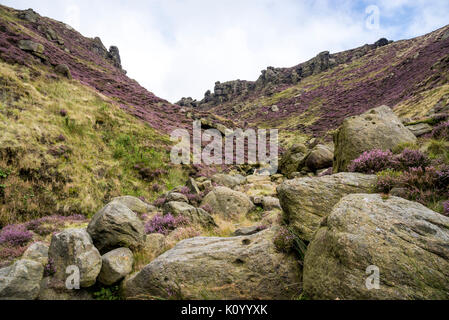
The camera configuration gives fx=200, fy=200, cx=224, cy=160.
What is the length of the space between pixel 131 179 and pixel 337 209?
16287 mm

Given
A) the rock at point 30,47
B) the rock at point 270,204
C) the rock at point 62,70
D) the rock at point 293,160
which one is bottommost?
the rock at point 270,204

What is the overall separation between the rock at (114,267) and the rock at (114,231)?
521 millimetres

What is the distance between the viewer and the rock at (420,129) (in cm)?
1068

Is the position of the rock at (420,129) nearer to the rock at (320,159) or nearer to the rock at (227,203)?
the rock at (320,159)

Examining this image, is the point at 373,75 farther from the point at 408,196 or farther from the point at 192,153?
the point at 408,196

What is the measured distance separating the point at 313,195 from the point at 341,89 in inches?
3425

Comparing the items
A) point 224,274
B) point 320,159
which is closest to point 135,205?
point 224,274

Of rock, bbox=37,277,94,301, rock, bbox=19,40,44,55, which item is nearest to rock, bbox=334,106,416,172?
rock, bbox=37,277,94,301

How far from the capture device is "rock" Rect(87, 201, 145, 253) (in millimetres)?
6478

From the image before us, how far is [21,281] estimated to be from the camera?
4.44 meters

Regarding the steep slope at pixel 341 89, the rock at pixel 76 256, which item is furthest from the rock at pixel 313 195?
the steep slope at pixel 341 89

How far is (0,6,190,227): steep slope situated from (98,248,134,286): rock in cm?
823

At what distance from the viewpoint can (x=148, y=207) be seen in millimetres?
12281

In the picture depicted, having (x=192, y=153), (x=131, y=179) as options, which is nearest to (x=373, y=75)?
(x=192, y=153)
